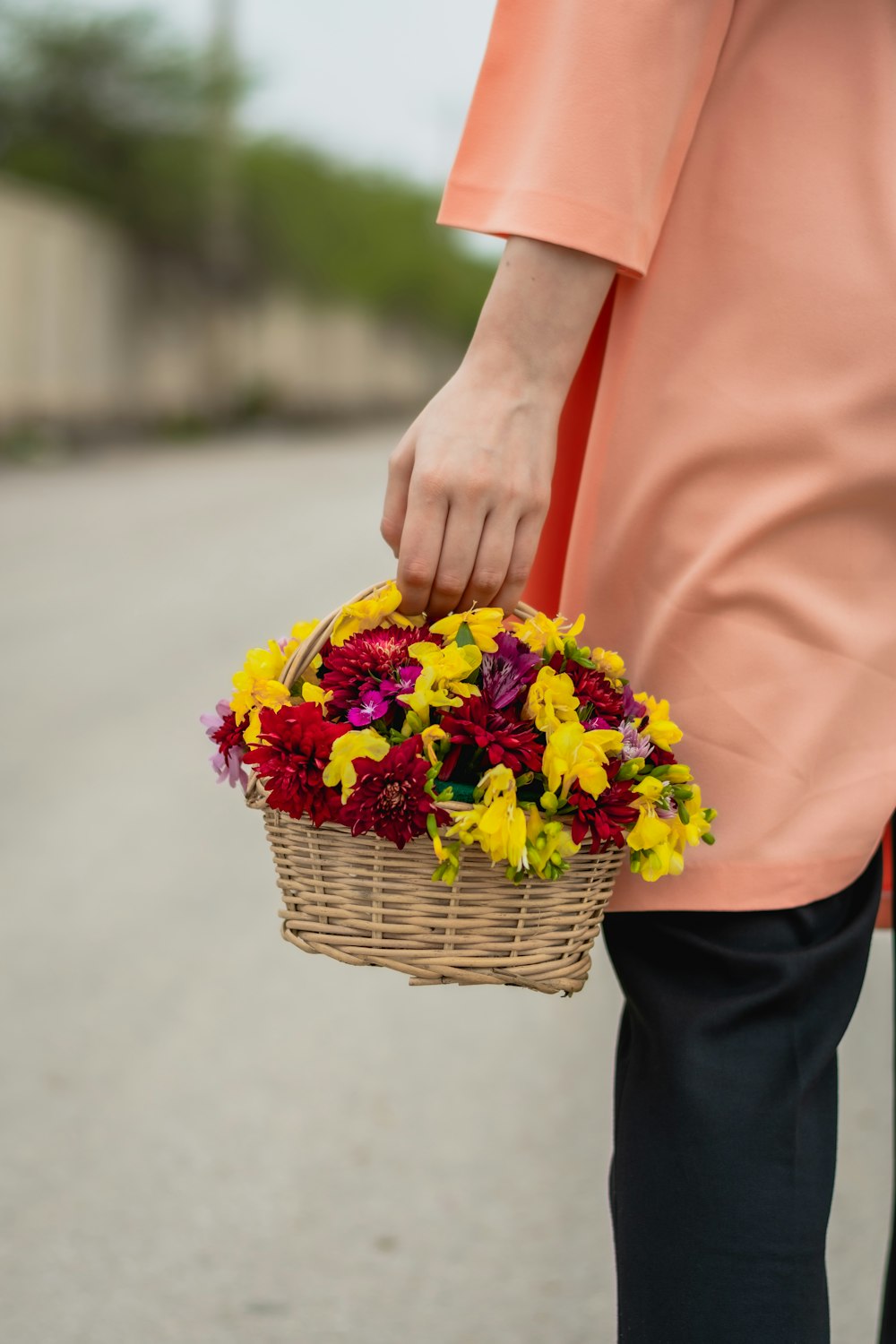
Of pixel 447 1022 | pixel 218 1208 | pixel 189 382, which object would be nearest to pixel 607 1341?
pixel 218 1208

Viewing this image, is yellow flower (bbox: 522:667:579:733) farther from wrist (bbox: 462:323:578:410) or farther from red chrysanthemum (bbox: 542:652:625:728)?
wrist (bbox: 462:323:578:410)

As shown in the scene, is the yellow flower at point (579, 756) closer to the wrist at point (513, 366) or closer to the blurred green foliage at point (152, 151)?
the wrist at point (513, 366)

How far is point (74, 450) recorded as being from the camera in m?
14.5

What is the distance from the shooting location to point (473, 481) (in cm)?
96

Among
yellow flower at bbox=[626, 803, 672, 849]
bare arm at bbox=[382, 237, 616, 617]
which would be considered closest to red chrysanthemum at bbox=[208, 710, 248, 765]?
bare arm at bbox=[382, 237, 616, 617]

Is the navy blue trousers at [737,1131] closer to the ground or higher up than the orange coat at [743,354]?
closer to the ground

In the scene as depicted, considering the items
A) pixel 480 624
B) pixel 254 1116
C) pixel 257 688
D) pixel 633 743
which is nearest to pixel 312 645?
pixel 257 688

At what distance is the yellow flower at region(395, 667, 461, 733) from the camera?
1025 millimetres

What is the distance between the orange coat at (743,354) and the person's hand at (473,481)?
8 cm

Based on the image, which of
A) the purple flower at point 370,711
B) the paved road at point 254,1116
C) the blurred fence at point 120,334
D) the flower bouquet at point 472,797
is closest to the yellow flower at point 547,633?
the flower bouquet at point 472,797

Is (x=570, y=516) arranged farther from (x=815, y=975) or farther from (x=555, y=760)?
(x=815, y=975)

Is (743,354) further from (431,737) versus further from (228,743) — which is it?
(228,743)

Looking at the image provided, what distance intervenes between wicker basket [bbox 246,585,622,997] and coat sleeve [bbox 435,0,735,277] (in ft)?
1.23

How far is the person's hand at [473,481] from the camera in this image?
960 mm
